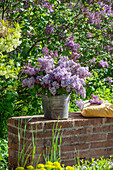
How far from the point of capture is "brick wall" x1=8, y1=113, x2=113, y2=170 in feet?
9.79

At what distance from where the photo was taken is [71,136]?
3145 millimetres

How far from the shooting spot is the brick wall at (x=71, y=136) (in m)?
2.98

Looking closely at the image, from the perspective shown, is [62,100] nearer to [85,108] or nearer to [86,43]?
[85,108]

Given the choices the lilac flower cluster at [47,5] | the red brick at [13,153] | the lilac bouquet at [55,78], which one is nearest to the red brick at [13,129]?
the red brick at [13,153]

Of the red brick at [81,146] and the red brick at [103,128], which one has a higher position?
the red brick at [103,128]

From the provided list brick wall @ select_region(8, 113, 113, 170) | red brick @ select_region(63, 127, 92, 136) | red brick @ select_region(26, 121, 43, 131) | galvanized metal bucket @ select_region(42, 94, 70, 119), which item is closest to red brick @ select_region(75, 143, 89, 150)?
brick wall @ select_region(8, 113, 113, 170)

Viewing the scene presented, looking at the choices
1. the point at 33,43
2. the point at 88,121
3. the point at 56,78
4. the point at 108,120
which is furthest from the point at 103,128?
the point at 33,43

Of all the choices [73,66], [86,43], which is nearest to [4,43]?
[73,66]

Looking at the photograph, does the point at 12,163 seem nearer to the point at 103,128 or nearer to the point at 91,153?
the point at 91,153

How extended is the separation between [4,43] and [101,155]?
5.39ft

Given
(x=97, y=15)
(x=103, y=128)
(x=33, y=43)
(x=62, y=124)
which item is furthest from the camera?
(x=97, y=15)

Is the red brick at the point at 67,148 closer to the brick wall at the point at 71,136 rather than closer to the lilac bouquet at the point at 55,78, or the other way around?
the brick wall at the point at 71,136

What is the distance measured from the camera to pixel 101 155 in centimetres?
333

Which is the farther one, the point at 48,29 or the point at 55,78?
the point at 48,29
